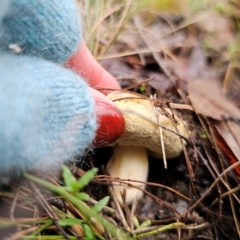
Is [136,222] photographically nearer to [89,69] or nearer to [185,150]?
[185,150]

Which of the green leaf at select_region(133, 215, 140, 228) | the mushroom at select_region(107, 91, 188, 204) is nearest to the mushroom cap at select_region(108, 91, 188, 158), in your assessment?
the mushroom at select_region(107, 91, 188, 204)

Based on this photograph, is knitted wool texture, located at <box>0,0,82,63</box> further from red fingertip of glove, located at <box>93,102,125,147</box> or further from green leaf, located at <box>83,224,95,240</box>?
green leaf, located at <box>83,224,95,240</box>

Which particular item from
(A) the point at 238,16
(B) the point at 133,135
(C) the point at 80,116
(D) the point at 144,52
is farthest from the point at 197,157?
(A) the point at 238,16

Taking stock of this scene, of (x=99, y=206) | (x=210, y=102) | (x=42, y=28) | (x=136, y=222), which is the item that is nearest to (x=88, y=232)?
(x=99, y=206)

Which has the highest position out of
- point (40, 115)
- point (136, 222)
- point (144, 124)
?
point (40, 115)

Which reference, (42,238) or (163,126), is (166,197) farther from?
(42,238)

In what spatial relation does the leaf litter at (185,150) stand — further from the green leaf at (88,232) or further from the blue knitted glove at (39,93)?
the blue knitted glove at (39,93)

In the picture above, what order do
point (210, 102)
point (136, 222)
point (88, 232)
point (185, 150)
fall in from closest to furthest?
1. point (88, 232)
2. point (136, 222)
3. point (185, 150)
4. point (210, 102)

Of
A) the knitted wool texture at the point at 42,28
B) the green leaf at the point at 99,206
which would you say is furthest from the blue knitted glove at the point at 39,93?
the green leaf at the point at 99,206

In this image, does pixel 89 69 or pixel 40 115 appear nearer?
pixel 40 115
